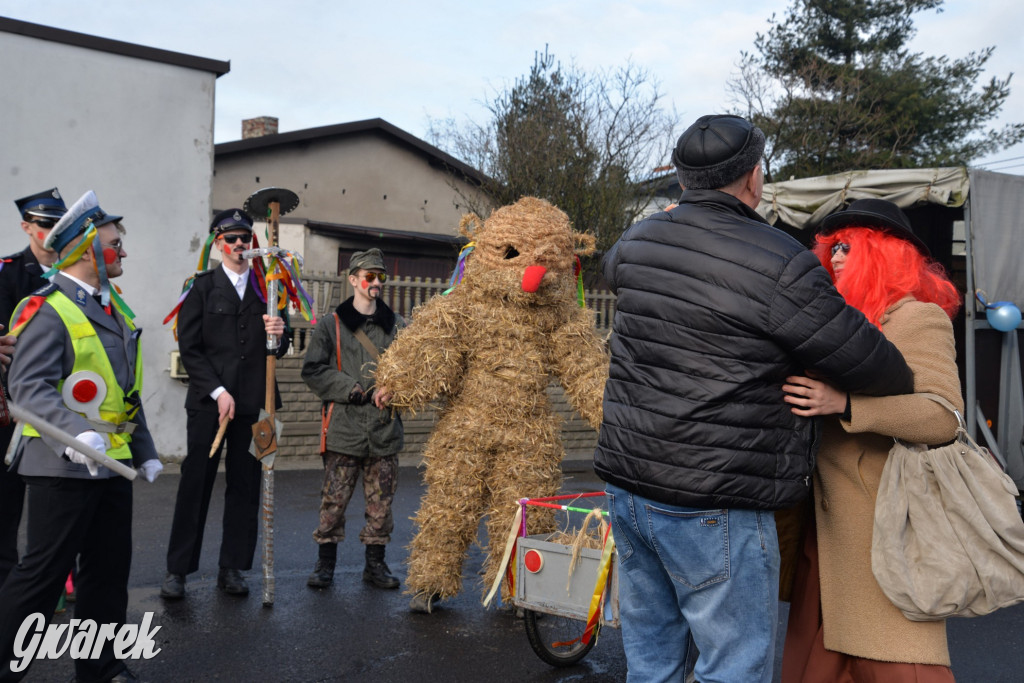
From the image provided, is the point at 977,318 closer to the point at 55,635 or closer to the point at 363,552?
the point at 363,552

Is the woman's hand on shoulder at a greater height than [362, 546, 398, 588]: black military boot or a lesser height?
greater

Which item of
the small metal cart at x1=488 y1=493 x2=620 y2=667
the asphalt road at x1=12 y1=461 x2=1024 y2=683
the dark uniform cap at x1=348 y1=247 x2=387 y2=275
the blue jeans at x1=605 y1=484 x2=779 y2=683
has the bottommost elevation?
the asphalt road at x1=12 y1=461 x2=1024 y2=683

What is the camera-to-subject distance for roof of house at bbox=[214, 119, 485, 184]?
17.7 meters

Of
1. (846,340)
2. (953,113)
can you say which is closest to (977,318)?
(846,340)

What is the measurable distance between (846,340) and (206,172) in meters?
9.77

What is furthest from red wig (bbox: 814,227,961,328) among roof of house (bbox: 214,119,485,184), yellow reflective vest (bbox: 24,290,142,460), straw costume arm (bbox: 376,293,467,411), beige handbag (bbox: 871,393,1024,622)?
roof of house (bbox: 214,119,485,184)

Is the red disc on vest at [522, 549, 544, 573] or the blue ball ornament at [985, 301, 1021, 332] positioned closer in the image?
the red disc on vest at [522, 549, 544, 573]

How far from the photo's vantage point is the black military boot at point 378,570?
5746 mm

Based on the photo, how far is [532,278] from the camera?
4816 millimetres

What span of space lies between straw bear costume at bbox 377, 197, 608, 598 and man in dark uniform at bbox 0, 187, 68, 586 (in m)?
1.99

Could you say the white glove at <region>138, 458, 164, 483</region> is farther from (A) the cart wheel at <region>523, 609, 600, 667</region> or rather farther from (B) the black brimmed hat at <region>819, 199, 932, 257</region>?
(B) the black brimmed hat at <region>819, 199, 932, 257</region>

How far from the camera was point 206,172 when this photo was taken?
10.7 meters

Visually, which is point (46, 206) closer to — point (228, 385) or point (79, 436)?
point (228, 385)

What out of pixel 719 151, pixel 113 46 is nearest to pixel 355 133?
pixel 113 46
